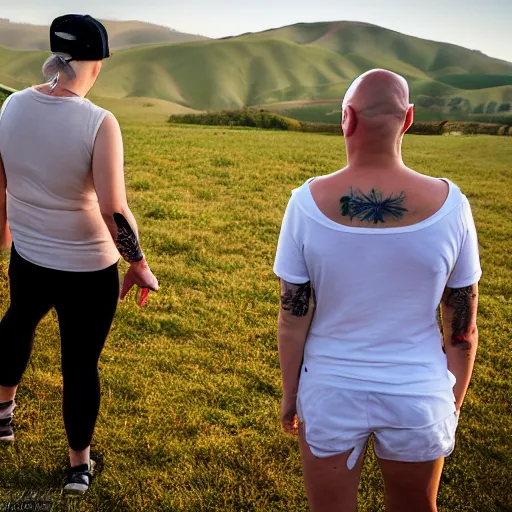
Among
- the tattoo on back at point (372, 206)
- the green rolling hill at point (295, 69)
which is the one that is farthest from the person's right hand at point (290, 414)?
the green rolling hill at point (295, 69)

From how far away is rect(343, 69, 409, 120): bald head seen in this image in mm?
1897

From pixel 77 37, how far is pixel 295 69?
9709 centimetres

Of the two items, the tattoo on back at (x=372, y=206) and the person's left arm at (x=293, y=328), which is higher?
the tattoo on back at (x=372, y=206)

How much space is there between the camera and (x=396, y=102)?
6.28ft

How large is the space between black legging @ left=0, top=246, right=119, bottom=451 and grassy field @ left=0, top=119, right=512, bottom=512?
67cm

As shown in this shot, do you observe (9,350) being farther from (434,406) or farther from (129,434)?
(434,406)

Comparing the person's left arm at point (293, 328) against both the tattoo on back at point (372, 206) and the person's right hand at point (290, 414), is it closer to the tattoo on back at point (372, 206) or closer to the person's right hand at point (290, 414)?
the person's right hand at point (290, 414)

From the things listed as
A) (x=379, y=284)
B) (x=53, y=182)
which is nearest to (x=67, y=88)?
(x=53, y=182)

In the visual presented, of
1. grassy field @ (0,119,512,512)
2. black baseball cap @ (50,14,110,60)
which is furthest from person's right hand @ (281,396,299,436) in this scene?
black baseball cap @ (50,14,110,60)

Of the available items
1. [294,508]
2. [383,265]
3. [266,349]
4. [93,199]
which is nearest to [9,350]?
[93,199]

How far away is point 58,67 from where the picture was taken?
2.87 metres

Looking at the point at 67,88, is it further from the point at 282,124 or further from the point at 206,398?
the point at 282,124

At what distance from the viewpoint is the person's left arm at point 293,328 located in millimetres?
2137

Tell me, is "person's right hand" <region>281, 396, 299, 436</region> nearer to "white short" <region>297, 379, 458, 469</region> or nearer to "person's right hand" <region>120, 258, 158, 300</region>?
"white short" <region>297, 379, 458, 469</region>
